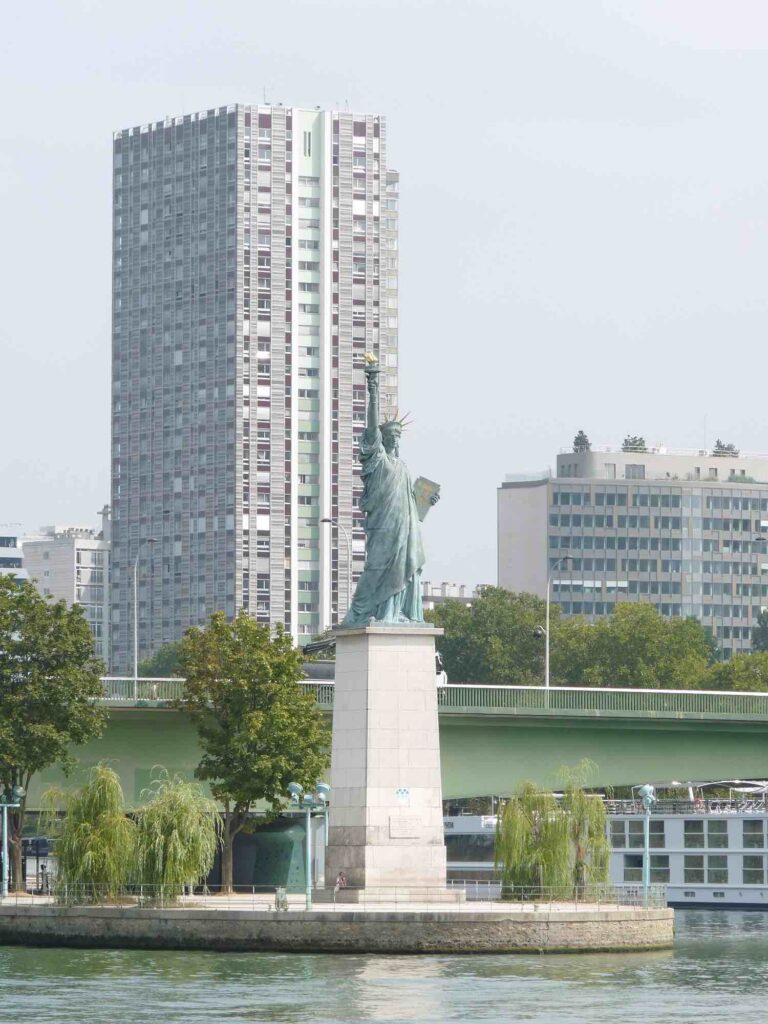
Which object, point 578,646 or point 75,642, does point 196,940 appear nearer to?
point 75,642

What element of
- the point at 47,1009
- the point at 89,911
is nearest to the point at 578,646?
the point at 89,911

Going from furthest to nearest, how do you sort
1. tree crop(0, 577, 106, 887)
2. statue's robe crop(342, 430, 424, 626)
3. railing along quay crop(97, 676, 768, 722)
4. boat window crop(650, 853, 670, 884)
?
1. boat window crop(650, 853, 670, 884)
2. railing along quay crop(97, 676, 768, 722)
3. tree crop(0, 577, 106, 887)
4. statue's robe crop(342, 430, 424, 626)

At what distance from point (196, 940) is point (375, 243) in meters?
120

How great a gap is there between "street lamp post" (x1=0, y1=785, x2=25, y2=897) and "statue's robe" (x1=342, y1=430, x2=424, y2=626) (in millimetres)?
13473

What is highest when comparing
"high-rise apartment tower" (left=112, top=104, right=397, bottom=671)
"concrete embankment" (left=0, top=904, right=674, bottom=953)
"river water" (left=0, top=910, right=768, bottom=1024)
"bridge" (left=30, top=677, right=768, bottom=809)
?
"high-rise apartment tower" (left=112, top=104, right=397, bottom=671)

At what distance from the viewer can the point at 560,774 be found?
82.1m

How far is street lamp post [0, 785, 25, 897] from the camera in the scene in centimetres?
7944

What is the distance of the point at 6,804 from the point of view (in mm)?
80438

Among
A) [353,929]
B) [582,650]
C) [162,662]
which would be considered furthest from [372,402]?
[162,662]

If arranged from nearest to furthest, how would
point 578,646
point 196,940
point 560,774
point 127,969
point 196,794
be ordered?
point 127,969 < point 196,940 < point 196,794 < point 560,774 < point 578,646

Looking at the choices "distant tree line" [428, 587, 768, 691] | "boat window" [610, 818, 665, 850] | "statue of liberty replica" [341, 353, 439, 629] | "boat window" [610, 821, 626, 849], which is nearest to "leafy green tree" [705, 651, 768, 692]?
"distant tree line" [428, 587, 768, 691]

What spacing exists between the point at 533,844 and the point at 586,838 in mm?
1631

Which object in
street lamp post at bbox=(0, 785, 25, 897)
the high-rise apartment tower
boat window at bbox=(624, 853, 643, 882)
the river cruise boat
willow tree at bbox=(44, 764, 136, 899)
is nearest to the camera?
willow tree at bbox=(44, 764, 136, 899)

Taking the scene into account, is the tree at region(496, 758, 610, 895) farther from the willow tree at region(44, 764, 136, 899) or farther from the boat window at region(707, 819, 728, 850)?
the boat window at region(707, 819, 728, 850)
